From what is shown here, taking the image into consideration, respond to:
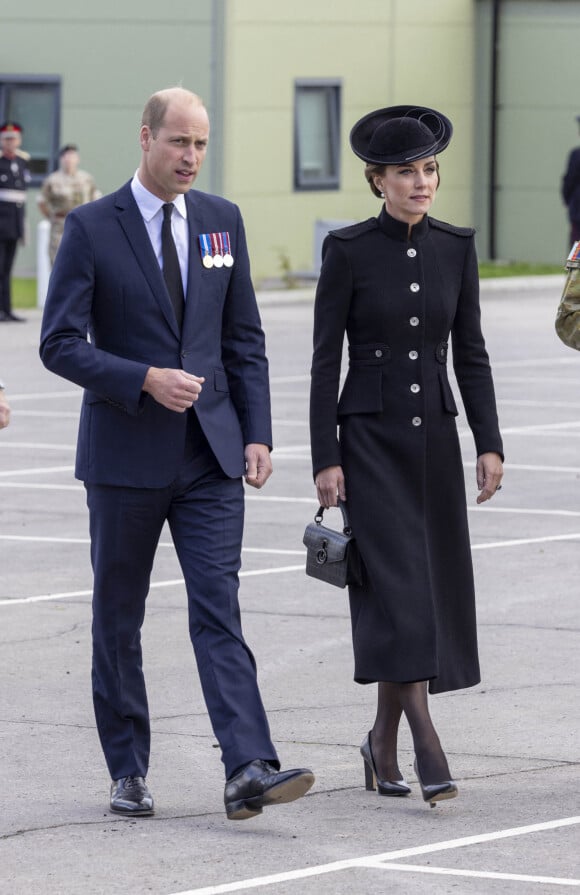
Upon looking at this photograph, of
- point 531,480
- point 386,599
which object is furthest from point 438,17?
point 386,599

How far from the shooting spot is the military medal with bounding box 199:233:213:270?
566 cm

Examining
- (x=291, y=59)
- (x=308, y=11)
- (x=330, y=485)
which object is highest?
(x=308, y=11)

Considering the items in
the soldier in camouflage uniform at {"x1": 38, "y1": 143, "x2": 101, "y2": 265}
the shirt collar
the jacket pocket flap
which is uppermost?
the soldier in camouflage uniform at {"x1": 38, "y1": 143, "x2": 101, "y2": 265}

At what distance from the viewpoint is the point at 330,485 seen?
5906mm

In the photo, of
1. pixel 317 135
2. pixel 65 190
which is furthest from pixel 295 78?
pixel 65 190

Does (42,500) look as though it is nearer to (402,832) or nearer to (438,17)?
(402,832)

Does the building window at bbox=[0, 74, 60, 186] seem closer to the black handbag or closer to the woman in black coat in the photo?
the woman in black coat

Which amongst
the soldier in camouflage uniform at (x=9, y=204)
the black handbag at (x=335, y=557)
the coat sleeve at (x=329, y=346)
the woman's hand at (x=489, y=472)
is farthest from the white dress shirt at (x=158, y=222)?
the soldier in camouflage uniform at (x=9, y=204)

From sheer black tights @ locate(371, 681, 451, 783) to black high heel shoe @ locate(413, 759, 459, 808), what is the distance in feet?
0.06

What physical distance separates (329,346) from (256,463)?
17.9 inches

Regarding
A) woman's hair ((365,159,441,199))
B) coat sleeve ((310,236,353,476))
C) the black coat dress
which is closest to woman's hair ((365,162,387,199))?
woman's hair ((365,159,441,199))

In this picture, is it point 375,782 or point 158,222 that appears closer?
point 158,222

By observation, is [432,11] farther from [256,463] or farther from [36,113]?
[256,463]

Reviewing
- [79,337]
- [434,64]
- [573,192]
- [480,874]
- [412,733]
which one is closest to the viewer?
[480,874]
